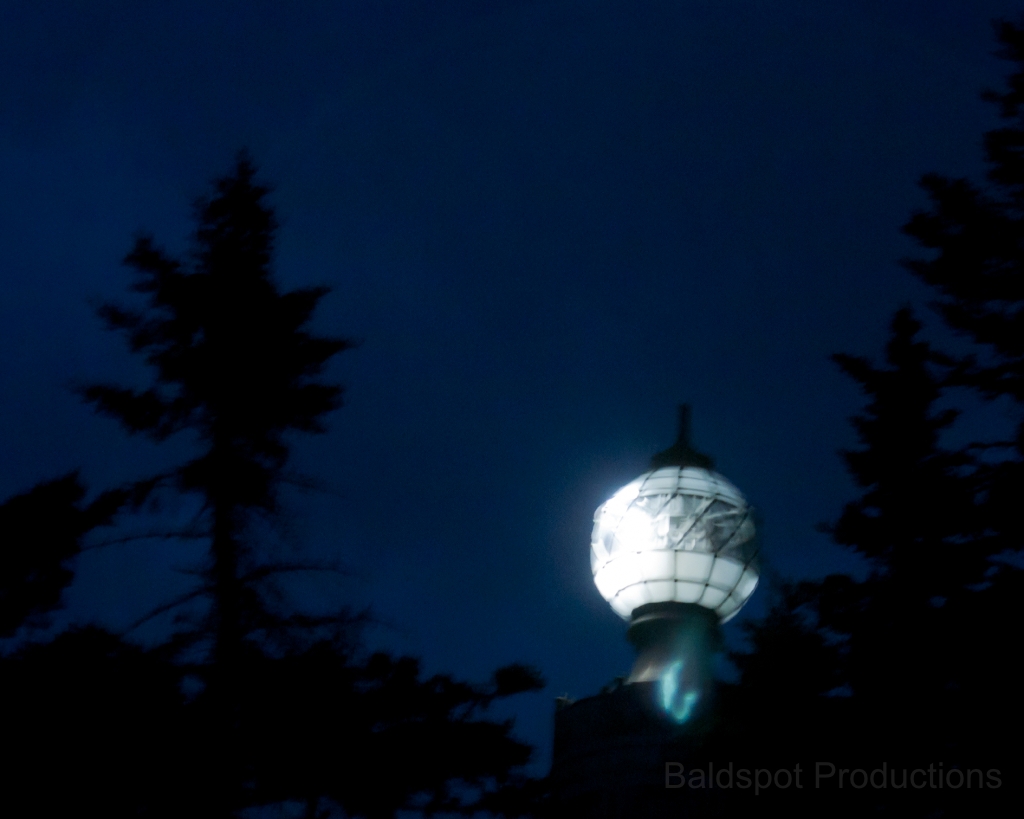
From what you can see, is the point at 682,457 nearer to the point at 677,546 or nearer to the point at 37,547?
the point at 677,546

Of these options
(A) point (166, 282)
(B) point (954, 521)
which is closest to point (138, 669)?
(A) point (166, 282)

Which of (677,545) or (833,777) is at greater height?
(677,545)

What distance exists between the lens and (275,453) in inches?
554

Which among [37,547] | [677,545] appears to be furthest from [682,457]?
[37,547]

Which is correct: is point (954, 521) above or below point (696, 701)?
above

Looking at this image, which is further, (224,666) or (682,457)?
(682,457)

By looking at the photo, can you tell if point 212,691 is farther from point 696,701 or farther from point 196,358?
point 696,701

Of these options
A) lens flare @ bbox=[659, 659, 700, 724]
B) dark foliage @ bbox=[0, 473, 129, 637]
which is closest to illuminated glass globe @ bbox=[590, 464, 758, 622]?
lens flare @ bbox=[659, 659, 700, 724]

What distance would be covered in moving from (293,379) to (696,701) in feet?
21.3

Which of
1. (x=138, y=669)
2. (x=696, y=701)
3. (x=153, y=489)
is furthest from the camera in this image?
(x=696, y=701)

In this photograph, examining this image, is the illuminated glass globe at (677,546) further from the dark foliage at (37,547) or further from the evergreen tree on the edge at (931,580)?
the dark foliage at (37,547)

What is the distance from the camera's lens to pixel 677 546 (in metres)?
16.5

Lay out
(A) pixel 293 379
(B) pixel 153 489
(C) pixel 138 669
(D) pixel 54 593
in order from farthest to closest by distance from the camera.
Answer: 1. (D) pixel 54 593
2. (A) pixel 293 379
3. (B) pixel 153 489
4. (C) pixel 138 669

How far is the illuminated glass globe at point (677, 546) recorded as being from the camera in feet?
54.3
